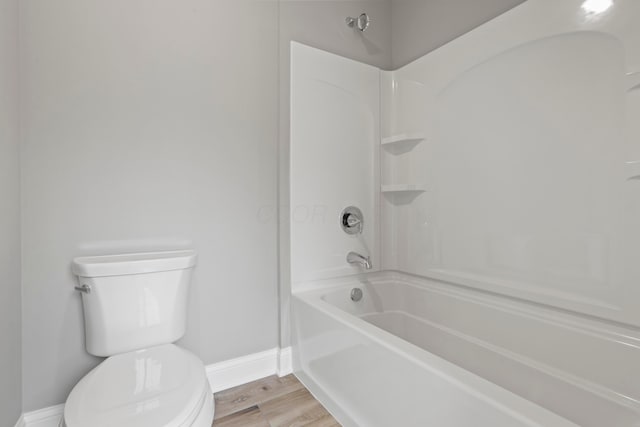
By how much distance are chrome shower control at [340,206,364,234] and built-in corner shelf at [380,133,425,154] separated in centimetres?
49

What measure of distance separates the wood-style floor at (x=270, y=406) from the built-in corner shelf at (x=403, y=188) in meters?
1.26

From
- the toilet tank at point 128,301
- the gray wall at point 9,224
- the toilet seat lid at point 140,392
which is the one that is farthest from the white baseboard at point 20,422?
the toilet seat lid at point 140,392

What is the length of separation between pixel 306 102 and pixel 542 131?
3.88 feet

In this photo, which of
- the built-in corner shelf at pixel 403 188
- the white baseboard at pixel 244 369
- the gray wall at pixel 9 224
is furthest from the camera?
the built-in corner shelf at pixel 403 188

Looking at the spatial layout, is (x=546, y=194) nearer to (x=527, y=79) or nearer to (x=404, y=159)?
(x=527, y=79)

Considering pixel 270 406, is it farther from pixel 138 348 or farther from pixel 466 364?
pixel 466 364

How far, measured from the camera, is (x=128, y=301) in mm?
1201

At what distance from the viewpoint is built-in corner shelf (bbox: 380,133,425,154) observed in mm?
1865

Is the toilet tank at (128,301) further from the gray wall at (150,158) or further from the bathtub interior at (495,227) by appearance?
the bathtub interior at (495,227)

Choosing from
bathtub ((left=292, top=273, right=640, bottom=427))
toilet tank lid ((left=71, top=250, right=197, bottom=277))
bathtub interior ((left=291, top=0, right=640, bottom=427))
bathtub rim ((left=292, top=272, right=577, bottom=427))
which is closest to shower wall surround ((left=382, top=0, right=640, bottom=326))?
bathtub interior ((left=291, top=0, right=640, bottom=427))

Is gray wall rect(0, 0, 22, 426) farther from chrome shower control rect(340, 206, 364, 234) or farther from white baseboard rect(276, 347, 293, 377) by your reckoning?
chrome shower control rect(340, 206, 364, 234)

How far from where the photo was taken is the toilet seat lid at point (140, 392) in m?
0.82

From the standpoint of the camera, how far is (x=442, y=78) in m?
1.73

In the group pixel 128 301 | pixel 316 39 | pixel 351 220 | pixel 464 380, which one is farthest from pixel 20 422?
pixel 316 39
